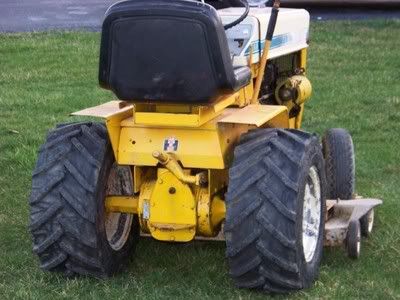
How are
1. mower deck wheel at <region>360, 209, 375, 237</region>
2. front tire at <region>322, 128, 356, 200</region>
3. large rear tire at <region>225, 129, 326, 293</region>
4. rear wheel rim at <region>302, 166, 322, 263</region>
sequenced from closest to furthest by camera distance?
large rear tire at <region>225, 129, 326, 293</region> < rear wheel rim at <region>302, 166, 322, 263</region> < mower deck wheel at <region>360, 209, 375, 237</region> < front tire at <region>322, 128, 356, 200</region>

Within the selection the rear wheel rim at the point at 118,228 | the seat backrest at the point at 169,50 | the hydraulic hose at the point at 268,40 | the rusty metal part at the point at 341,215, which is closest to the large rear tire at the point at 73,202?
the rear wheel rim at the point at 118,228

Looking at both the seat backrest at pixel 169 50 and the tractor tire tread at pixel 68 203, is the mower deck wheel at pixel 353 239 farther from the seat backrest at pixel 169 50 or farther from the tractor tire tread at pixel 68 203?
the tractor tire tread at pixel 68 203

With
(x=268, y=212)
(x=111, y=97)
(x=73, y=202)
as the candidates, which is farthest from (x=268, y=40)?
(x=111, y=97)

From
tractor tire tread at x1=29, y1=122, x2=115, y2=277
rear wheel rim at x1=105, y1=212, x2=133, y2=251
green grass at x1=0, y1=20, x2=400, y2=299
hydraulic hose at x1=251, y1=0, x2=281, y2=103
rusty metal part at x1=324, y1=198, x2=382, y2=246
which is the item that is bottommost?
green grass at x1=0, y1=20, x2=400, y2=299

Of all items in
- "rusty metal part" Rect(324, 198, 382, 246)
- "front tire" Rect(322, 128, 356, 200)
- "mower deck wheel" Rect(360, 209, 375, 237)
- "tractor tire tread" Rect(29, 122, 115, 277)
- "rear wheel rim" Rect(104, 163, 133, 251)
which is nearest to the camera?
"tractor tire tread" Rect(29, 122, 115, 277)

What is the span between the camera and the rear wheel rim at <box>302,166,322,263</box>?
485cm

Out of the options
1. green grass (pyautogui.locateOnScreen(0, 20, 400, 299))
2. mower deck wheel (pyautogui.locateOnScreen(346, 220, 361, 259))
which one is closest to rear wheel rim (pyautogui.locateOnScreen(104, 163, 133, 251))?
green grass (pyautogui.locateOnScreen(0, 20, 400, 299))

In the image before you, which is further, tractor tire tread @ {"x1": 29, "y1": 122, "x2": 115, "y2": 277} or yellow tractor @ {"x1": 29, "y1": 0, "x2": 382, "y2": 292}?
tractor tire tread @ {"x1": 29, "y1": 122, "x2": 115, "y2": 277}

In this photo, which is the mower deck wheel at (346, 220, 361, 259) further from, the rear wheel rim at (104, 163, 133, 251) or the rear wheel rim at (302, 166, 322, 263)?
the rear wheel rim at (104, 163, 133, 251)

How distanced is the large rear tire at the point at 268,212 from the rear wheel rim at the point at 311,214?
20 cm

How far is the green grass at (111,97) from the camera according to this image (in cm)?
486

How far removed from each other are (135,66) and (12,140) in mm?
4106

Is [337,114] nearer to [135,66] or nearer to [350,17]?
[135,66]

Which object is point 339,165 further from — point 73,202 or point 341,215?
point 73,202
